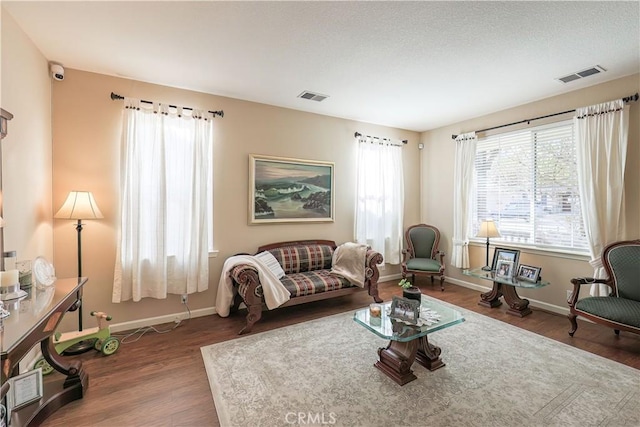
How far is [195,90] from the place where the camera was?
135 inches

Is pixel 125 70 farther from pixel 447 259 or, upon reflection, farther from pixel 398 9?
pixel 447 259

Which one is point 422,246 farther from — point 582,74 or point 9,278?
point 9,278

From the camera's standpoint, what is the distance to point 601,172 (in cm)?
318

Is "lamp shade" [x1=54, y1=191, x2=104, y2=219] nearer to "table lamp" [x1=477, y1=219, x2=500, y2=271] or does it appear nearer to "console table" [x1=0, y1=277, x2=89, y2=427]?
"console table" [x1=0, y1=277, x2=89, y2=427]

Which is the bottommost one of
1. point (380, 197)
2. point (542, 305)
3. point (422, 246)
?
point (542, 305)

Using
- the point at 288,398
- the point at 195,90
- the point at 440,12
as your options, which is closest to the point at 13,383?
the point at 288,398

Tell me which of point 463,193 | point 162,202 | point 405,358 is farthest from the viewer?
point 463,193

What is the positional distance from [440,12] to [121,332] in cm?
432

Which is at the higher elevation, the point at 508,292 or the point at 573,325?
the point at 508,292

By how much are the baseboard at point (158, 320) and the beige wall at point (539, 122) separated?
13.6 feet

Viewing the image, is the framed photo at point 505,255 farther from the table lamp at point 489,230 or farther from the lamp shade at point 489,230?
the lamp shade at point 489,230

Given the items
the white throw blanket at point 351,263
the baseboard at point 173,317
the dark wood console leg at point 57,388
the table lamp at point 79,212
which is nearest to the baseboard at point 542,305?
the baseboard at point 173,317

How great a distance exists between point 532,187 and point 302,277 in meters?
3.46

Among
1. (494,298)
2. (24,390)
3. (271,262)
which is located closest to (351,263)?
(271,262)
